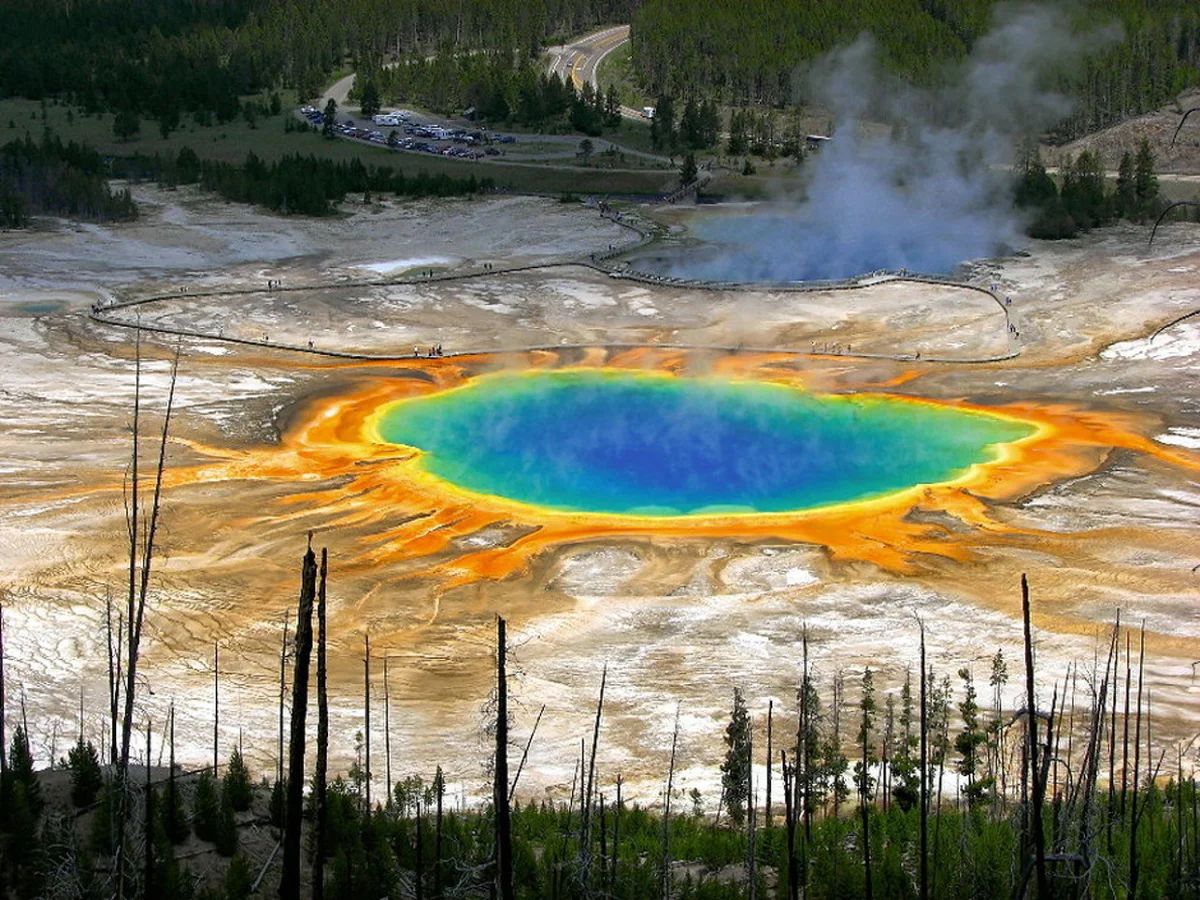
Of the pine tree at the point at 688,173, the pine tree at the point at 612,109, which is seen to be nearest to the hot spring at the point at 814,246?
the pine tree at the point at 688,173

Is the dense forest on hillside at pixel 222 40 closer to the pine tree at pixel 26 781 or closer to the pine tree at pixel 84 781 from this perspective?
the pine tree at pixel 26 781

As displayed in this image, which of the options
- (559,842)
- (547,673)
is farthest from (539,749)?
(559,842)

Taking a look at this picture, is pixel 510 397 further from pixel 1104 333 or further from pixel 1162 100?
pixel 1162 100

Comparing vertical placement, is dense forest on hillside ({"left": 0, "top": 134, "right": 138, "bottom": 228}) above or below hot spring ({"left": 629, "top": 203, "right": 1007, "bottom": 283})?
above

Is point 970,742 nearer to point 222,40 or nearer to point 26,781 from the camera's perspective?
point 26,781

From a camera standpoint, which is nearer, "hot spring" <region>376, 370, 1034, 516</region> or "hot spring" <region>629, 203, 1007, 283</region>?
"hot spring" <region>376, 370, 1034, 516</region>

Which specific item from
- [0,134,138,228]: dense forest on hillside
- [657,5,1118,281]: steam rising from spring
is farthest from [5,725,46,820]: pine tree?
[0,134,138,228]: dense forest on hillside

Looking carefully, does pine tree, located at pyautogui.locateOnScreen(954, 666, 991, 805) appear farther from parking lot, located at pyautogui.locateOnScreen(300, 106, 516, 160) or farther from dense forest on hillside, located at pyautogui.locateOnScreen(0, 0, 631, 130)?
dense forest on hillside, located at pyautogui.locateOnScreen(0, 0, 631, 130)

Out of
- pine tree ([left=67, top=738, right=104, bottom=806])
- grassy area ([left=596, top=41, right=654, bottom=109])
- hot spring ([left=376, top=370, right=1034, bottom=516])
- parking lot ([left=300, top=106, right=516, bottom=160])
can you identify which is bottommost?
hot spring ([left=376, top=370, right=1034, bottom=516])
